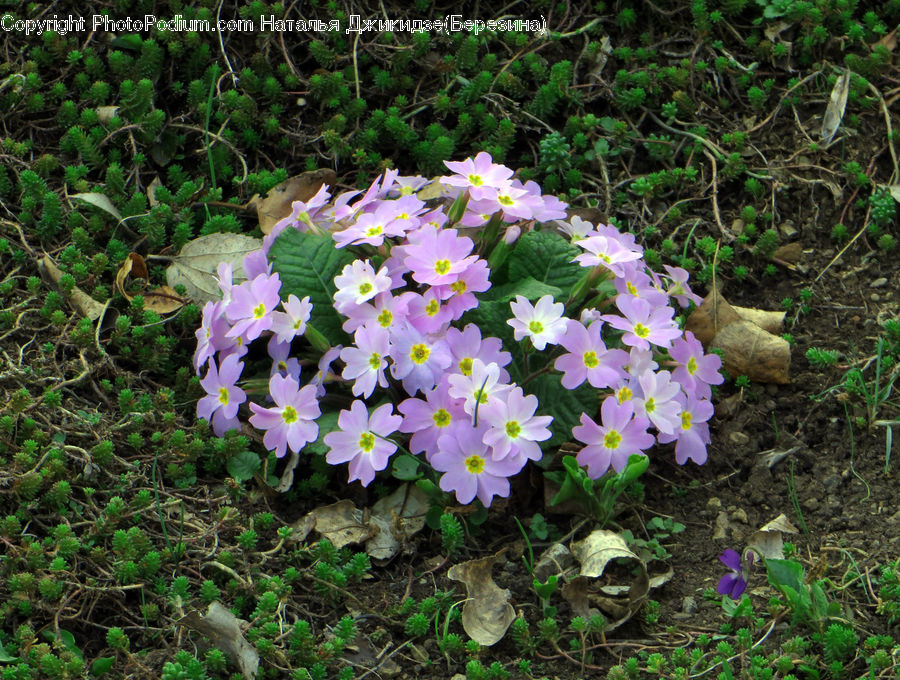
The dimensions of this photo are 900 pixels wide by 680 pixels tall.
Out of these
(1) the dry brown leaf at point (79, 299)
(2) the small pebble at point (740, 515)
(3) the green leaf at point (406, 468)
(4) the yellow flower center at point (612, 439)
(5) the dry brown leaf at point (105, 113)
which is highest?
(5) the dry brown leaf at point (105, 113)

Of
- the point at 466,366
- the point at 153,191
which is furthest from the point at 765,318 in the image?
the point at 153,191

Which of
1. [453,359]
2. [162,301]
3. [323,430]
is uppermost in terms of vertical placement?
[453,359]

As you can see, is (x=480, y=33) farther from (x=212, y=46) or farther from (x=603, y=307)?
(x=603, y=307)

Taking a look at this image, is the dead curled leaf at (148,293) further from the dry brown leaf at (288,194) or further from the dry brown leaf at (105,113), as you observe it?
the dry brown leaf at (105,113)

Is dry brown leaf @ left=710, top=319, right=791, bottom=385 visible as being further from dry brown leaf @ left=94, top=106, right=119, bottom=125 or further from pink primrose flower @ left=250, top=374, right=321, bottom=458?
dry brown leaf @ left=94, top=106, right=119, bottom=125

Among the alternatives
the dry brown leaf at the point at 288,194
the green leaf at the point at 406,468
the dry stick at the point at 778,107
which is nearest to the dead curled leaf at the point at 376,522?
the green leaf at the point at 406,468

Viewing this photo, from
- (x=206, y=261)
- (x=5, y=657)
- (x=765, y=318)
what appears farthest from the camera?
(x=765, y=318)

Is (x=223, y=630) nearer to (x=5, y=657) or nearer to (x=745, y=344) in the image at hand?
(x=5, y=657)
